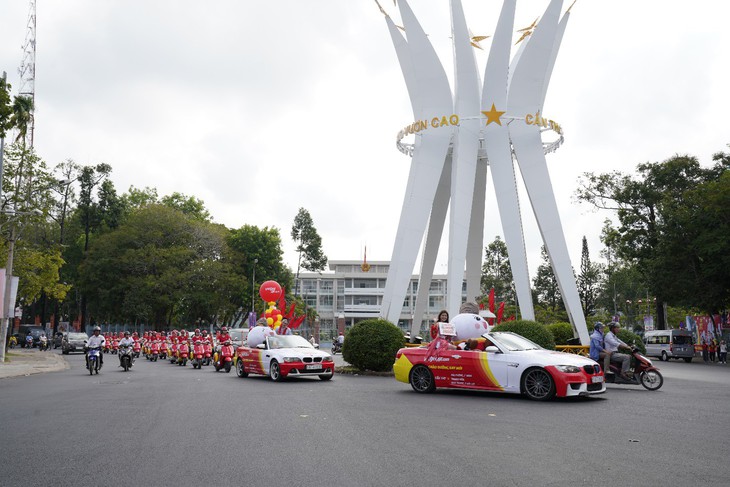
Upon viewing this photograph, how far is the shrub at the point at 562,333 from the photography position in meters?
27.5

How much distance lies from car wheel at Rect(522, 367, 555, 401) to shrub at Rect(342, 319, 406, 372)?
8565 mm

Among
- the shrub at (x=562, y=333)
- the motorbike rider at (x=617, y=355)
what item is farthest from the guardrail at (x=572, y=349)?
the motorbike rider at (x=617, y=355)

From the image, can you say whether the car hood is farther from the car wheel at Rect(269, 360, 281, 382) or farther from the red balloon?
the red balloon

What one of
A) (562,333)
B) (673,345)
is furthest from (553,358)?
Result: (673,345)

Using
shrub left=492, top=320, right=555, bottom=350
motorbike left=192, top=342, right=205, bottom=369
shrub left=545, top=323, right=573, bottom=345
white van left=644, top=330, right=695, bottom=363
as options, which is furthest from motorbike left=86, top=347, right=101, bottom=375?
white van left=644, top=330, right=695, bottom=363

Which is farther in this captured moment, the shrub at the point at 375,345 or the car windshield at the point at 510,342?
the shrub at the point at 375,345

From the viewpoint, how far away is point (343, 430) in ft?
29.8

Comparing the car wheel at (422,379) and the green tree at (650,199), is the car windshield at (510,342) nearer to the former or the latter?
the car wheel at (422,379)

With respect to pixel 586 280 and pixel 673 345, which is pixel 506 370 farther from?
pixel 586 280

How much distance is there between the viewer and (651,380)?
1564 cm

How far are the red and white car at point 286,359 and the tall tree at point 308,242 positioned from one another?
50.0m

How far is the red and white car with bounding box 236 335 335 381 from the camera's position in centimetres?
1855

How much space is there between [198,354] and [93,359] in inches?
170

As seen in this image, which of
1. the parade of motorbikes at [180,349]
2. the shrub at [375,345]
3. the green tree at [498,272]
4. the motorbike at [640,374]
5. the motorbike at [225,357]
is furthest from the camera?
the green tree at [498,272]
